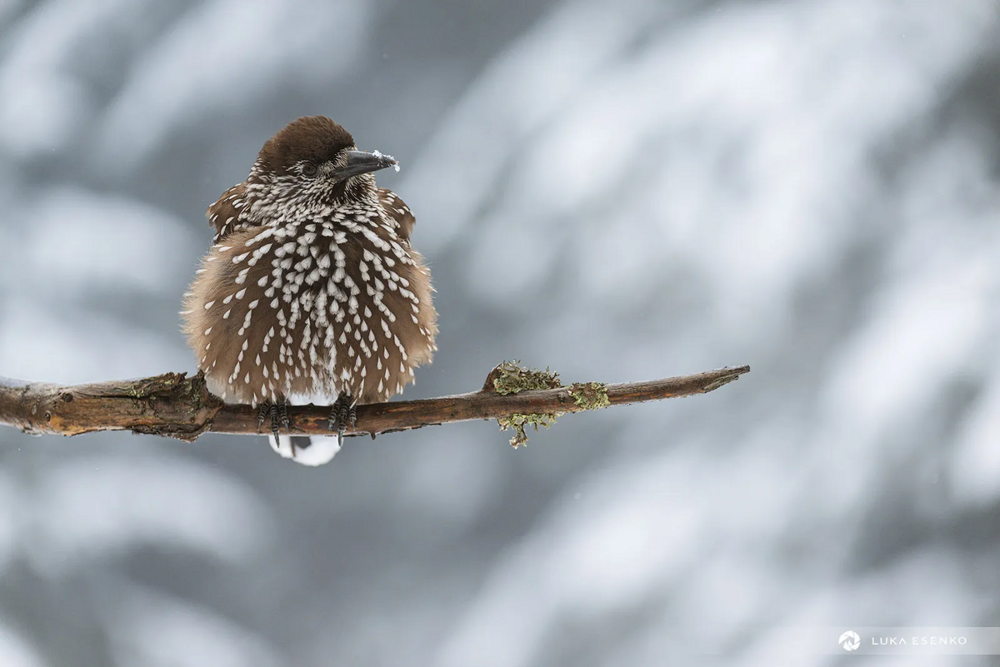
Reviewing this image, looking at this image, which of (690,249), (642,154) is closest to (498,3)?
(642,154)

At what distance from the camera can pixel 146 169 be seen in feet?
12.9

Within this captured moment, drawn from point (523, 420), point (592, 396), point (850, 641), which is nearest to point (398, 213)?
point (523, 420)

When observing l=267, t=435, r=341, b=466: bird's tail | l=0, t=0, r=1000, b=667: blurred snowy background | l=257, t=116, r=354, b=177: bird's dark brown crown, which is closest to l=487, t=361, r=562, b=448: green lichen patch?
A: l=267, t=435, r=341, b=466: bird's tail

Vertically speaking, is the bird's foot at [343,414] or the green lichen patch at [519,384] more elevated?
the bird's foot at [343,414]

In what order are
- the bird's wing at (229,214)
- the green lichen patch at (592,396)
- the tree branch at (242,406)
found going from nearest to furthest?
the tree branch at (242,406) → the green lichen patch at (592,396) → the bird's wing at (229,214)

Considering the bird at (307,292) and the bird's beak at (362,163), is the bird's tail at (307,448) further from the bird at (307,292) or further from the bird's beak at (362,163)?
the bird's beak at (362,163)

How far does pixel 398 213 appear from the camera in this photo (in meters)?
2.71

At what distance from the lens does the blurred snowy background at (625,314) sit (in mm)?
3971

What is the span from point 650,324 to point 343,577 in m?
2.03

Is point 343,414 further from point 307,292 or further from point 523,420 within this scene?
point 523,420

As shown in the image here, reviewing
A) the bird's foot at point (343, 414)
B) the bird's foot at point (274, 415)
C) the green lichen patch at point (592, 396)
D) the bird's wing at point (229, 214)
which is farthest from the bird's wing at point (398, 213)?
the green lichen patch at point (592, 396)

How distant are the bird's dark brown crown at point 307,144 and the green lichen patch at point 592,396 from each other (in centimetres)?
105

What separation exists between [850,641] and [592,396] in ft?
8.80

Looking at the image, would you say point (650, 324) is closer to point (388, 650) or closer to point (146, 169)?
point (388, 650)
